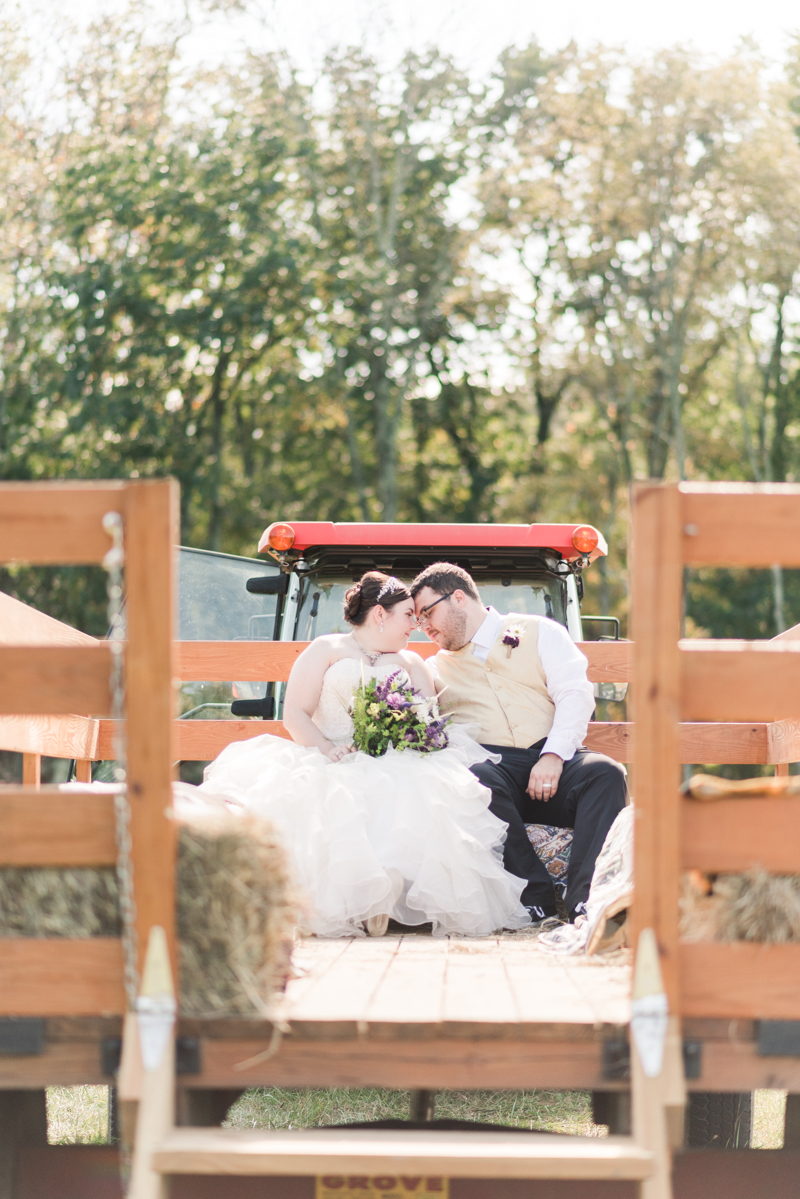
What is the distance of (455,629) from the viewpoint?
4543 mm

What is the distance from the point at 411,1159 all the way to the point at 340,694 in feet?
7.67

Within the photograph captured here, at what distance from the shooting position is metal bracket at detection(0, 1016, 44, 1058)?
2.30 m

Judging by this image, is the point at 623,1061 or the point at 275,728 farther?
the point at 275,728

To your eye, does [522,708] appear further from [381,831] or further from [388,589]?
[381,831]

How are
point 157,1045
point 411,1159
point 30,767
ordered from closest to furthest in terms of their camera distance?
point 411,1159 → point 157,1045 → point 30,767

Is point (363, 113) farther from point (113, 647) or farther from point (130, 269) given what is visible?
point (113, 647)

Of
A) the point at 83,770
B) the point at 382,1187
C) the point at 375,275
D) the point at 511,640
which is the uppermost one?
the point at 375,275

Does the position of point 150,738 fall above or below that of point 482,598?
below

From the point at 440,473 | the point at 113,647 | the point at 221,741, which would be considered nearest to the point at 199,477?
the point at 440,473

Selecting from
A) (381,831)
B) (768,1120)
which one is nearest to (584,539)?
(381,831)

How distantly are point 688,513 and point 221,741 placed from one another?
317 centimetres

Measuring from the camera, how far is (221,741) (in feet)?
16.4

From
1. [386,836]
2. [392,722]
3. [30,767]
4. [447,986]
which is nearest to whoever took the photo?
[447,986]

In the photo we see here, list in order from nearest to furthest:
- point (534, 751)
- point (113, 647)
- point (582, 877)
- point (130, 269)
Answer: point (113, 647) < point (582, 877) < point (534, 751) < point (130, 269)
